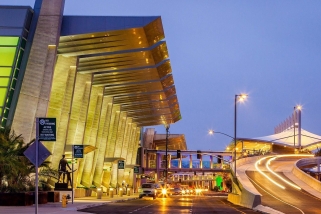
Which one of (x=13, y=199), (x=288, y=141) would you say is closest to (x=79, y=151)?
(x=13, y=199)

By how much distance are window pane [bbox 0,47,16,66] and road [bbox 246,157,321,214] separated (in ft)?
69.6

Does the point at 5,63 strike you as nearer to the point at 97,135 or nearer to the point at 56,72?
the point at 56,72

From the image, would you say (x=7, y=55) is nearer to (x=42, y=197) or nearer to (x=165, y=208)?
(x=42, y=197)

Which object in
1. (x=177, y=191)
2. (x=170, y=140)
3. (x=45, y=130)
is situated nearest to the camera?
(x=45, y=130)

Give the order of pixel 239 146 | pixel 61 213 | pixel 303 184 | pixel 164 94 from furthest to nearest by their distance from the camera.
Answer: pixel 239 146
pixel 164 94
pixel 303 184
pixel 61 213

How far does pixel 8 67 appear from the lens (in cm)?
4638

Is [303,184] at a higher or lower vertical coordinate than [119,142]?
lower

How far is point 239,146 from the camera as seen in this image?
634 feet

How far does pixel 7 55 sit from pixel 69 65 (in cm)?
659

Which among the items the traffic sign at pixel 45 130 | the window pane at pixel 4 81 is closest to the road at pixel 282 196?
the traffic sign at pixel 45 130

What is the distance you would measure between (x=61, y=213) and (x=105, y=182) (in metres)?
50.1

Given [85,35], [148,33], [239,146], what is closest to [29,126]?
[85,35]

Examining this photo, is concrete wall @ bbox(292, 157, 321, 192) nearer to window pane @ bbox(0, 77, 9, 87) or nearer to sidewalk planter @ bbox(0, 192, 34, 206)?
window pane @ bbox(0, 77, 9, 87)

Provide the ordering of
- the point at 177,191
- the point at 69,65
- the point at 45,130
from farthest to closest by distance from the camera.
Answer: the point at 177,191 → the point at 69,65 → the point at 45,130
